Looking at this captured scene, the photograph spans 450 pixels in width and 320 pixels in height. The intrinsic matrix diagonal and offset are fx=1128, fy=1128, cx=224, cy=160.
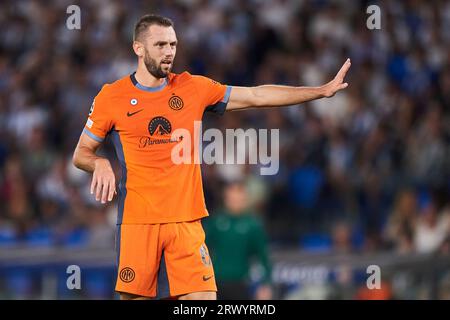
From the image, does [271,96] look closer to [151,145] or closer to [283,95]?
[283,95]

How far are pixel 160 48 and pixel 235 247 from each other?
157 inches

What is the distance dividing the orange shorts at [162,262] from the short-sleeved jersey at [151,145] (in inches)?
3.0

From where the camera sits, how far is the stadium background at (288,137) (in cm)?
1155

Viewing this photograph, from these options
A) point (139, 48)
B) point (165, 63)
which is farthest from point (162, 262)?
point (139, 48)

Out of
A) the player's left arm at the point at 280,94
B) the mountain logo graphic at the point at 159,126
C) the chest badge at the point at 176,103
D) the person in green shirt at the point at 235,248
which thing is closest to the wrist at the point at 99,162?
the mountain logo graphic at the point at 159,126

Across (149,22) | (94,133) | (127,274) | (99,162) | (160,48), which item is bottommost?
(127,274)

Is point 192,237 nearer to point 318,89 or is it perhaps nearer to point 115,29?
point 318,89

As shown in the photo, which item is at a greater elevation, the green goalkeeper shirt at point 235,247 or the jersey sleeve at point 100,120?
the jersey sleeve at point 100,120

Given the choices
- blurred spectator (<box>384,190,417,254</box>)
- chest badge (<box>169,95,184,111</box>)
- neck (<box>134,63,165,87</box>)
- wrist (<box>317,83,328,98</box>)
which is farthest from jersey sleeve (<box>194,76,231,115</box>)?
blurred spectator (<box>384,190,417,254</box>)

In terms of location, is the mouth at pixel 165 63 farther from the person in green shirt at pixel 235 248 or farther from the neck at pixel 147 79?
the person in green shirt at pixel 235 248

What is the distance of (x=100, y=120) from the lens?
23.5 ft

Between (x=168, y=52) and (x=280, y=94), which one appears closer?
(x=168, y=52)
